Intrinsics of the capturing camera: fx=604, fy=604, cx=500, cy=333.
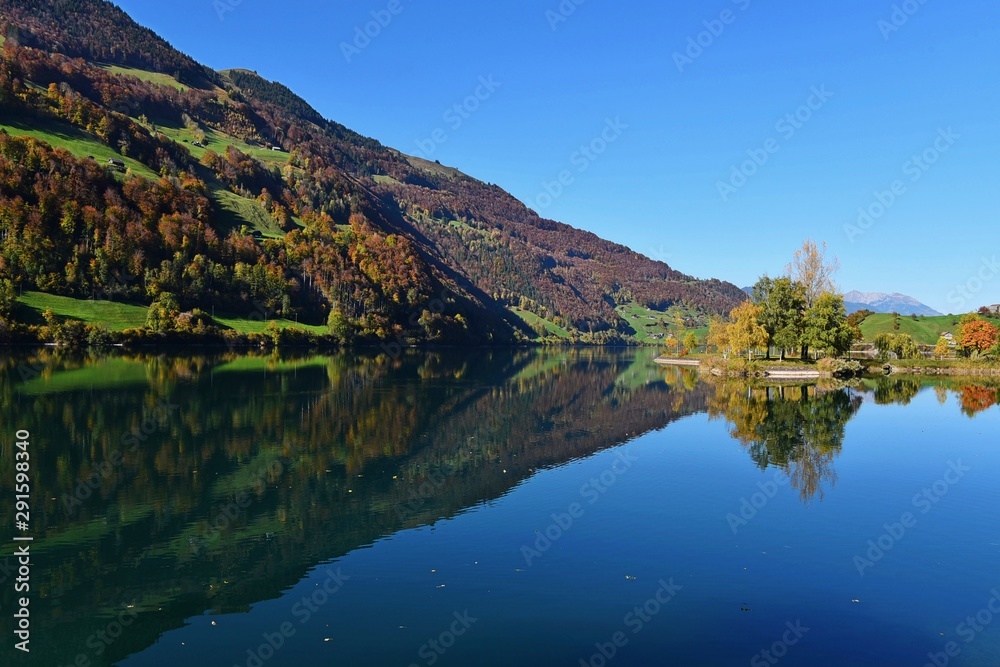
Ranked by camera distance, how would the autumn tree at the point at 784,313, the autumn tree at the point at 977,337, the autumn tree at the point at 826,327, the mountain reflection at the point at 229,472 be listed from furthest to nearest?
the autumn tree at the point at 977,337 < the autumn tree at the point at 784,313 < the autumn tree at the point at 826,327 < the mountain reflection at the point at 229,472

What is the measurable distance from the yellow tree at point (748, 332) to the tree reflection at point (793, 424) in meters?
24.4

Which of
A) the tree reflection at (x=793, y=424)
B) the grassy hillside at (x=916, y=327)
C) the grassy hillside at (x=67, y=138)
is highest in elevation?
the grassy hillside at (x=67, y=138)

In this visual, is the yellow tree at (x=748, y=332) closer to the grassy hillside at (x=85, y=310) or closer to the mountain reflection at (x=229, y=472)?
the mountain reflection at (x=229, y=472)

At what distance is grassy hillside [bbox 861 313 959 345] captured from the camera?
181863 mm

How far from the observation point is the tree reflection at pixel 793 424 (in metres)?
32.0

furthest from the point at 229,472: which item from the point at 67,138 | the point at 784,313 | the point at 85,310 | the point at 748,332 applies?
the point at 67,138

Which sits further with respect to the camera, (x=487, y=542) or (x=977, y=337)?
(x=977, y=337)

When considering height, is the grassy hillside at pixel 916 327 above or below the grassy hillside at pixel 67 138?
below

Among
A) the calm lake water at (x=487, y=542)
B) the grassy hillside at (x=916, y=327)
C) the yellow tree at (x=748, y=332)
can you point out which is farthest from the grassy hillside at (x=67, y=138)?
the grassy hillside at (x=916, y=327)

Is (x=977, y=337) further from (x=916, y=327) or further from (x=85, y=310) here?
(x=85, y=310)

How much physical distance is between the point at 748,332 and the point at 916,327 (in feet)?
390

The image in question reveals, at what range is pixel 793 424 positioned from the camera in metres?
46.8

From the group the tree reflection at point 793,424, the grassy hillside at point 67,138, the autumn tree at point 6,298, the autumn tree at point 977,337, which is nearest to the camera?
the tree reflection at point 793,424

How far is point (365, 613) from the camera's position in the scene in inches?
566
